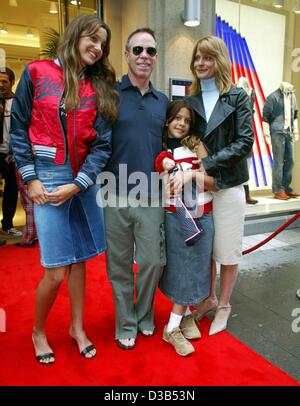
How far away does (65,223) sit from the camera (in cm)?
196

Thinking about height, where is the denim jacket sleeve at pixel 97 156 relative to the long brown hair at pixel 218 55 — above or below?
below

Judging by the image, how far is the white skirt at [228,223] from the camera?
7.47 feet

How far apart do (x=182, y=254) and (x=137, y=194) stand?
462mm

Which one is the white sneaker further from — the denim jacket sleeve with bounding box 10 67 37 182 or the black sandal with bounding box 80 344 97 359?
the denim jacket sleeve with bounding box 10 67 37 182

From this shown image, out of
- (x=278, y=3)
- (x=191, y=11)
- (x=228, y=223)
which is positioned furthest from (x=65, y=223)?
(x=278, y=3)

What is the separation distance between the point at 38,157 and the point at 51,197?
0.74ft

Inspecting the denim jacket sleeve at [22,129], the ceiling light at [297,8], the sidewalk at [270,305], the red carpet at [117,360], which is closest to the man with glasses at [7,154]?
the red carpet at [117,360]

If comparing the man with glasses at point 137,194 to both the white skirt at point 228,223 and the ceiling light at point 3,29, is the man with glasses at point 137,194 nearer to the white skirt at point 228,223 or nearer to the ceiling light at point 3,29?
the white skirt at point 228,223

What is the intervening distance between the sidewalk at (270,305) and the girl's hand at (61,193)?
1.46 metres

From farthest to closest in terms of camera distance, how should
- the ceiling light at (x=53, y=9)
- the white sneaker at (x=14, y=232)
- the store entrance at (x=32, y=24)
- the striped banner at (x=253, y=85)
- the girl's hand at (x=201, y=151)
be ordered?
the ceiling light at (x=53, y=9)
the store entrance at (x=32, y=24)
the striped banner at (x=253, y=85)
the white sneaker at (x=14, y=232)
the girl's hand at (x=201, y=151)

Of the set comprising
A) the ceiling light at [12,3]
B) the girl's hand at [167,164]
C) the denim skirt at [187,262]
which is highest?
the ceiling light at [12,3]

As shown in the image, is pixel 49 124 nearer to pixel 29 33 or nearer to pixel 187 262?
pixel 187 262

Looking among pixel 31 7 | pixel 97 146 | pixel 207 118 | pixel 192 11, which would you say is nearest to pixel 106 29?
pixel 97 146

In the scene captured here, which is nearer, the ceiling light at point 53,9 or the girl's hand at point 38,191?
the girl's hand at point 38,191
